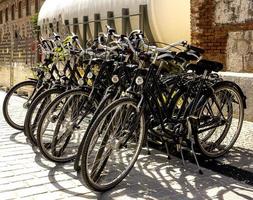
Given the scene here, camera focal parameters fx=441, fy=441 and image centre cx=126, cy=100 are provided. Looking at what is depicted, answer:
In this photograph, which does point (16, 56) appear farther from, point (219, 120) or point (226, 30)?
point (219, 120)

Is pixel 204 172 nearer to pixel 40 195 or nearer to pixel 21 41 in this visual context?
pixel 40 195

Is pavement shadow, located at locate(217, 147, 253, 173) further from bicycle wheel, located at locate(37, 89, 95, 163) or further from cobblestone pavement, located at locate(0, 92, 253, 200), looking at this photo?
bicycle wheel, located at locate(37, 89, 95, 163)

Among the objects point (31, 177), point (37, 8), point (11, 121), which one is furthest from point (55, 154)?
point (37, 8)

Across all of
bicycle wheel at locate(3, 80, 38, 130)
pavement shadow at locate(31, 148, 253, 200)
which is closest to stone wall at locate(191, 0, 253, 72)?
pavement shadow at locate(31, 148, 253, 200)

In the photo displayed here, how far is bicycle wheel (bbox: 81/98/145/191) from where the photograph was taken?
3.91 meters

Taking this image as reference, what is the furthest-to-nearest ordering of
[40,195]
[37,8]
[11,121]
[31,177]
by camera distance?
1. [37,8]
2. [11,121]
3. [31,177]
4. [40,195]

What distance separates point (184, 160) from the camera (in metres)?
5.13

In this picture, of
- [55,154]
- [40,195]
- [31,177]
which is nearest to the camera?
[40,195]

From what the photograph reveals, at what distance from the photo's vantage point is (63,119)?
5.06 meters

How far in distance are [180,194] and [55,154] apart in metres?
1.65

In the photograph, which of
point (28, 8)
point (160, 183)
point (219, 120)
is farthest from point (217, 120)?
point (28, 8)

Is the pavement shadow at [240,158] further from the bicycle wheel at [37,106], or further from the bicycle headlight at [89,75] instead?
the bicycle wheel at [37,106]

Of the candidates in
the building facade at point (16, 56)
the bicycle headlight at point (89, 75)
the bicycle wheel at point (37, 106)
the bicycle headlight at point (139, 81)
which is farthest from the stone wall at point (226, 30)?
the building facade at point (16, 56)

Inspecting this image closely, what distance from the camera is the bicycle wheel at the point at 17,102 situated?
272 inches
